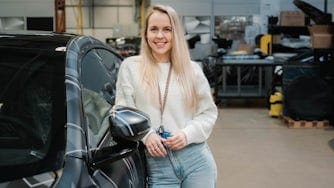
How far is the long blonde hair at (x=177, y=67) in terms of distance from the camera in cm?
204

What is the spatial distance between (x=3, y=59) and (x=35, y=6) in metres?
13.2

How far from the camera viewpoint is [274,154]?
581 cm

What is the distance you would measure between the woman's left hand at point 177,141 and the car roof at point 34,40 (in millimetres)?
544

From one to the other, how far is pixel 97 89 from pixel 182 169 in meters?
0.49

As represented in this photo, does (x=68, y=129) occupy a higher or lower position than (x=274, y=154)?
higher

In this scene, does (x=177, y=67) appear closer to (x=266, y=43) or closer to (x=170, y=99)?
(x=170, y=99)

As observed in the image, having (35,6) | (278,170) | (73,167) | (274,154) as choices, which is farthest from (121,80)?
(35,6)

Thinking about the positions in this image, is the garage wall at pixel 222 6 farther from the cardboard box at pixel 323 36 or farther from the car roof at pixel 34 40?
the car roof at pixel 34 40

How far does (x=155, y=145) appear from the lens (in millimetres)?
1979

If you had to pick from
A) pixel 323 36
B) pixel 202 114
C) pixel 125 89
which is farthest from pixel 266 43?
pixel 125 89

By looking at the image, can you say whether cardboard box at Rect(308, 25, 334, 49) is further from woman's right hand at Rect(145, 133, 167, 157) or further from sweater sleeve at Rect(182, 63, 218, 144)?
woman's right hand at Rect(145, 133, 167, 157)

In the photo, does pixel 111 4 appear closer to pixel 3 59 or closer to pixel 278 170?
pixel 278 170

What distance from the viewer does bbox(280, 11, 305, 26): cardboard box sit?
1020cm

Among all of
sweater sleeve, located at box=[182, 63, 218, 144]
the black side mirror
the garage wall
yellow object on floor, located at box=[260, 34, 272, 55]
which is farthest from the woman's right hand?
the garage wall
